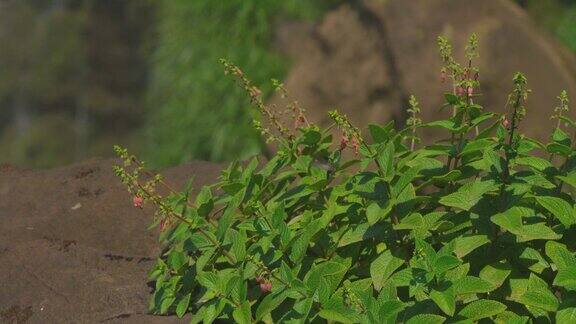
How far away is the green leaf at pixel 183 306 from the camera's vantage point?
3658mm

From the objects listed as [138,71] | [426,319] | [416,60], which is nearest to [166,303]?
[426,319]

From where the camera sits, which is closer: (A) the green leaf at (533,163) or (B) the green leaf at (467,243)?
(B) the green leaf at (467,243)

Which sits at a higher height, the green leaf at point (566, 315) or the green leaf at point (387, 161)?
the green leaf at point (387, 161)

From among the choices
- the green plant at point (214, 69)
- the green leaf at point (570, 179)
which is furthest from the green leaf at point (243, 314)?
the green plant at point (214, 69)

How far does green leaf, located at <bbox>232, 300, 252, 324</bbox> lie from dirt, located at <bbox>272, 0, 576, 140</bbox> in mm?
3646

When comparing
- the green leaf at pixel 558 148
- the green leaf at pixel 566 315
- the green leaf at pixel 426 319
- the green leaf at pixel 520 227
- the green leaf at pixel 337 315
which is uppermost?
the green leaf at pixel 558 148

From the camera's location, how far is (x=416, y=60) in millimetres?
7348

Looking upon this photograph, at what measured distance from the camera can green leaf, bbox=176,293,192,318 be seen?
3.66m

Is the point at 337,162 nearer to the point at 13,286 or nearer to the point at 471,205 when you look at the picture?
the point at 471,205

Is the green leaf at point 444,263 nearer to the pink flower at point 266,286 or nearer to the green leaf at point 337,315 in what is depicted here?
the green leaf at point 337,315

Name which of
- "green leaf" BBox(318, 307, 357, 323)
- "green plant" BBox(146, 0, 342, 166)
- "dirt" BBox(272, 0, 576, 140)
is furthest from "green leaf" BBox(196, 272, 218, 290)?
"green plant" BBox(146, 0, 342, 166)

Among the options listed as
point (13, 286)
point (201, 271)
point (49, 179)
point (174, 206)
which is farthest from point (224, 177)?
point (49, 179)

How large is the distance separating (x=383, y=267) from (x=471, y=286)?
33 centimetres

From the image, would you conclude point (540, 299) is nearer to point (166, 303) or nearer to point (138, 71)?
point (166, 303)
